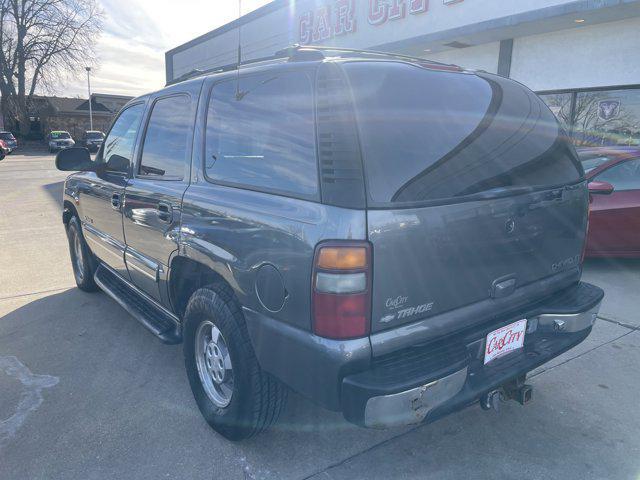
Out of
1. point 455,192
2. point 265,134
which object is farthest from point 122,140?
point 455,192

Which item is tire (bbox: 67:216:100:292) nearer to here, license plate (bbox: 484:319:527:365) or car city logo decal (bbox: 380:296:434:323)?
car city logo decal (bbox: 380:296:434:323)

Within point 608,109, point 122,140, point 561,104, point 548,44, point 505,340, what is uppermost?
point 548,44

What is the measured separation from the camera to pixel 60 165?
4.03m

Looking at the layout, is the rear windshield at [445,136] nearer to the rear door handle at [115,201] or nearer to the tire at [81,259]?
the rear door handle at [115,201]

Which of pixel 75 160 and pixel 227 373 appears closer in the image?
pixel 227 373

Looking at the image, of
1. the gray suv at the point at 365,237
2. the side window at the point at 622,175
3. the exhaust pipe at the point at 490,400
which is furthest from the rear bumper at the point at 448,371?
the side window at the point at 622,175

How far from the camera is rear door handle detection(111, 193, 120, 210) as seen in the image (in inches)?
141

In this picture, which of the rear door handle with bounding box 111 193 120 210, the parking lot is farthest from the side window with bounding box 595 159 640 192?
the rear door handle with bounding box 111 193 120 210

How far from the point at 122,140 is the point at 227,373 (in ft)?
7.46

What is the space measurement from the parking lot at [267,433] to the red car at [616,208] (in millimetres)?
1741

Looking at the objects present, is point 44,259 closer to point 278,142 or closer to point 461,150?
point 278,142

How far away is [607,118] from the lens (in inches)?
370

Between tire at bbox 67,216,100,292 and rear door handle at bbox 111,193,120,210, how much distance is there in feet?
4.11

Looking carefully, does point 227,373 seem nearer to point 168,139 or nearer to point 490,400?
point 490,400
